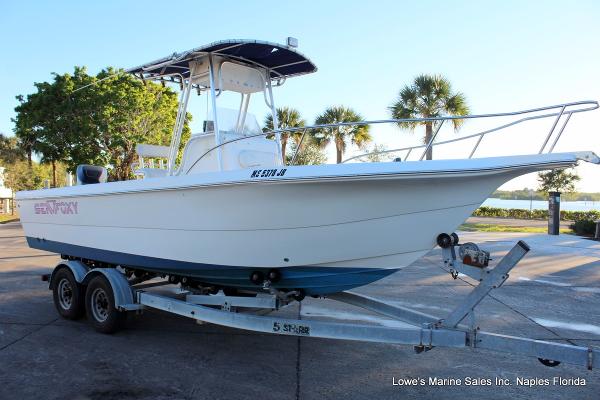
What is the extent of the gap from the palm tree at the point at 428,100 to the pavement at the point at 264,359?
14660 mm

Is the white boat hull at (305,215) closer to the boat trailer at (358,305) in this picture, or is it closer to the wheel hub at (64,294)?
the boat trailer at (358,305)

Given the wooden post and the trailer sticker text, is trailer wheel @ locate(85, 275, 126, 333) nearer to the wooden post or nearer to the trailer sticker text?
the trailer sticker text

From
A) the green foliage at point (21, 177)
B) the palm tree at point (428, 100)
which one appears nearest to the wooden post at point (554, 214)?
the palm tree at point (428, 100)

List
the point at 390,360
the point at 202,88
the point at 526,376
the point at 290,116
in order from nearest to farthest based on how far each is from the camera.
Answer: the point at 526,376 → the point at 390,360 → the point at 202,88 → the point at 290,116

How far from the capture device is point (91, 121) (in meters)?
21.0

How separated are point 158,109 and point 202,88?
1840cm

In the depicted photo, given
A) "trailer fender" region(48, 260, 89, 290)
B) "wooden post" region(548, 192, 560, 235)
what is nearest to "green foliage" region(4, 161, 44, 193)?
"trailer fender" region(48, 260, 89, 290)

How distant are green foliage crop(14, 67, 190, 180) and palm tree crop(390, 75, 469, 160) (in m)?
10.7

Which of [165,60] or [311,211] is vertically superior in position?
[165,60]

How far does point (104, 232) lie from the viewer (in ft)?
17.4

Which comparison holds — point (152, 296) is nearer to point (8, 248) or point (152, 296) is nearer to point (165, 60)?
point (165, 60)

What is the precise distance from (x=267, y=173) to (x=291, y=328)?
1375 mm

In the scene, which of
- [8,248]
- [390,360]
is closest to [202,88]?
[390,360]

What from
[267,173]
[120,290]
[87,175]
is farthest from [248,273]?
[87,175]
